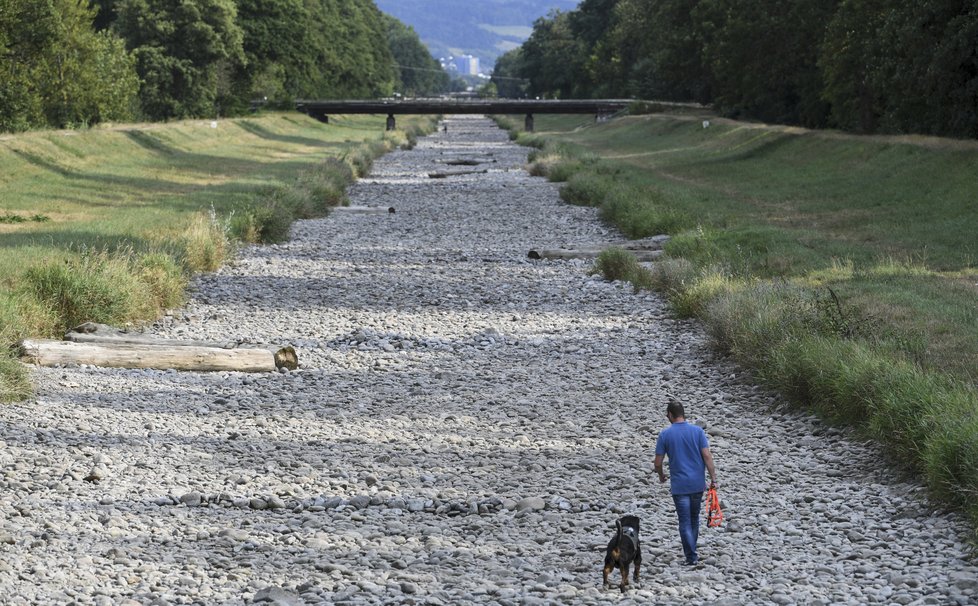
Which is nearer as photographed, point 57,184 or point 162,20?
point 57,184

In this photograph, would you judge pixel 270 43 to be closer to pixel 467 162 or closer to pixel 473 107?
pixel 473 107

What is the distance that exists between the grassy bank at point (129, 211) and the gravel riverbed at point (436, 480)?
3.00ft

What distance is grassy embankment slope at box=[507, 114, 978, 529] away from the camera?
36.3 feet

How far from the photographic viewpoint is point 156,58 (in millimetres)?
69438

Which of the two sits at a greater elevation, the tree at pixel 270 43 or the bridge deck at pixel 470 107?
the tree at pixel 270 43

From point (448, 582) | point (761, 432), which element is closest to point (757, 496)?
point (761, 432)

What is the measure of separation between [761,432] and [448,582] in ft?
15.7

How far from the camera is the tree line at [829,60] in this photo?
122ft

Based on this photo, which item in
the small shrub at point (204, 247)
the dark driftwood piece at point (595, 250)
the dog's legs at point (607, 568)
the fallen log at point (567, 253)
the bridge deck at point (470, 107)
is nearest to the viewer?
the dog's legs at point (607, 568)

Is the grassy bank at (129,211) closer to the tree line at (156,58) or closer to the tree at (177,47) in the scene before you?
the tree line at (156,58)

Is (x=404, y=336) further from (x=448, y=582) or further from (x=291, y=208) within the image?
(x=291, y=208)

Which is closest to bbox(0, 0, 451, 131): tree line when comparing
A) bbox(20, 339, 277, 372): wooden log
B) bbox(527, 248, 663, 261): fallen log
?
bbox(527, 248, 663, 261): fallen log

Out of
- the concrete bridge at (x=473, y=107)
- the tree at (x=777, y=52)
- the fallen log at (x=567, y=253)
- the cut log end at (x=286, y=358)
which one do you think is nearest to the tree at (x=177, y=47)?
the concrete bridge at (x=473, y=107)

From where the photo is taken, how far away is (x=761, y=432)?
1216 centimetres
